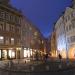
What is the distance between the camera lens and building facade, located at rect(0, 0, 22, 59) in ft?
185

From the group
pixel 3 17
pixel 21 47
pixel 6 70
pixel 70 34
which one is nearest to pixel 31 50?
pixel 21 47

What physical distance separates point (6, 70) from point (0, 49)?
3129 centimetres

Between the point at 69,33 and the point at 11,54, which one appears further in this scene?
the point at 69,33

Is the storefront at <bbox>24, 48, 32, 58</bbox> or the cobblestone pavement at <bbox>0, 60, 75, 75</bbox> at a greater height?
the storefront at <bbox>24, 48, 32, 58</bbox>

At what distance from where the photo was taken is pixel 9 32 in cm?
5925

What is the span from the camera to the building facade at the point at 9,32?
2218 inches

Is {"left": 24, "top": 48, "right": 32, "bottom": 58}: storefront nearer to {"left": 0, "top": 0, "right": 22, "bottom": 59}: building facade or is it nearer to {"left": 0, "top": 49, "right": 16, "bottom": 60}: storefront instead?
{"left": 0, "top": 0, "right": 22, "bottom": 59}: building facade

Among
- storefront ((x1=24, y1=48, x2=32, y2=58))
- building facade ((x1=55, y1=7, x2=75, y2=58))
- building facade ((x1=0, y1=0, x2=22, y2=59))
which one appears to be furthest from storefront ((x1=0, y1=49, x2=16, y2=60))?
building facade ((x1=55, y1=7, x2=75, y2=58))

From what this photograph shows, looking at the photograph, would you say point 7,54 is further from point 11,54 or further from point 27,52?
point 27,52

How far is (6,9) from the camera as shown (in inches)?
2325

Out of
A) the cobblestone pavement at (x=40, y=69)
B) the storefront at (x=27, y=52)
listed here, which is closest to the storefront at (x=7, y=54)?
the storefront at (x=27, y=52)

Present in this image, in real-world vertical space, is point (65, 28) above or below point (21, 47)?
above

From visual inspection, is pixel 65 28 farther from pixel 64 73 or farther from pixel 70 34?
pixel 64 73

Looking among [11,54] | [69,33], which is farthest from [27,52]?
[69,33]
